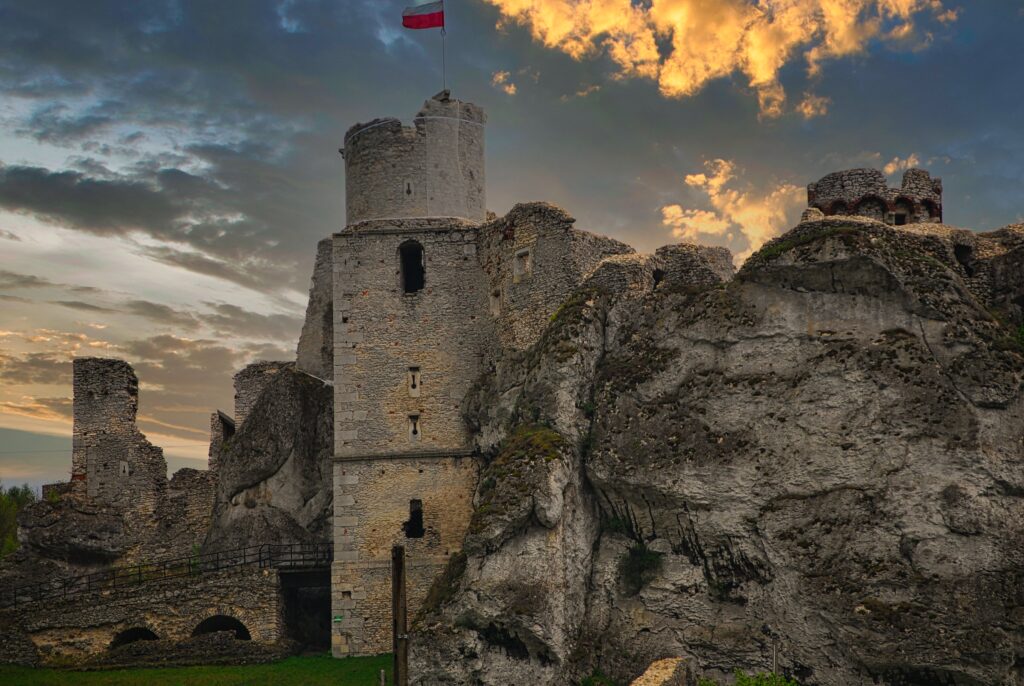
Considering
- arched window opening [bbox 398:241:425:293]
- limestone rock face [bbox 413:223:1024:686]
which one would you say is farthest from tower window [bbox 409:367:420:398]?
limestone rock face [bbox 413:223:1024:686]

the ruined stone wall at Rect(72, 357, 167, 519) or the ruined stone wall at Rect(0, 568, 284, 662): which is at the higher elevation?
the ruined stone wall at Rect(72, 357, 167, 519)

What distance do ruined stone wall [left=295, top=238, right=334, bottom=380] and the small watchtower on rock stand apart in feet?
62.1

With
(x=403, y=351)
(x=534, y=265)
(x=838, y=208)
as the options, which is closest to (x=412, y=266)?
(x=403, y=351)

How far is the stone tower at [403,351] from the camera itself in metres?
38.1

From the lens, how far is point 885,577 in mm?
30094

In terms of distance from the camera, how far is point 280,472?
43375mm

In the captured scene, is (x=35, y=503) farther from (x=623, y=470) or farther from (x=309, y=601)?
(x=623, y=470)

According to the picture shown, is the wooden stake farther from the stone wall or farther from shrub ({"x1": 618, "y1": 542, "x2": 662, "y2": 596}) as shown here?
shrub ({"x1": 618, "y1": 542, "x2": 662, "y2": 596})

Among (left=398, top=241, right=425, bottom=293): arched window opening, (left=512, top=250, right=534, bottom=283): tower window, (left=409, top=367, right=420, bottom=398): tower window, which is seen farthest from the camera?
(left=398, top=241, right=425, bottom=293): arched window opening

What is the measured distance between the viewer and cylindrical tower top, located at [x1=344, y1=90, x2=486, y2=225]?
41.4 metres

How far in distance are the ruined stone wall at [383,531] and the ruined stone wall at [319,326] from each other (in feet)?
27.3

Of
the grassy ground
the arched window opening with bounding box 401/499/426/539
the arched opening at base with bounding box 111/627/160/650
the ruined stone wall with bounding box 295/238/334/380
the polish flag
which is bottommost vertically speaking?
the grassy ground

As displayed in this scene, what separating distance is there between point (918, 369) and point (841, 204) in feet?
32.8

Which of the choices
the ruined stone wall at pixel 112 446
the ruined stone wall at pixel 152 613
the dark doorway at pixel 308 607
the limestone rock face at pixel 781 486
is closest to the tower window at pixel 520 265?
the limestone rock face at pixel 781 486
